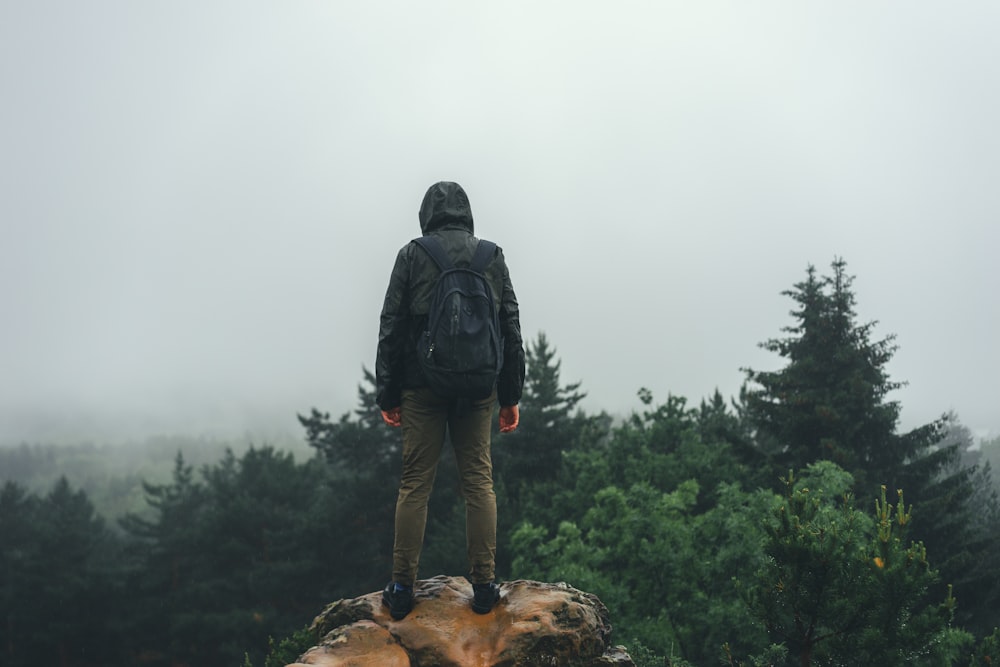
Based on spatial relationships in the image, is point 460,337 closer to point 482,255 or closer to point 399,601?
point 482,255

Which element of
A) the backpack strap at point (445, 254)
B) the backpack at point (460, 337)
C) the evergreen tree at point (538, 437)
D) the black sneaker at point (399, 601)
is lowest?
A: the black sneaker at point (399, 601)

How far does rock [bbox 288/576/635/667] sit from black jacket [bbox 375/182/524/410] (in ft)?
4.93

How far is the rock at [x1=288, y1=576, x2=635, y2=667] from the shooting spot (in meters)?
5.36

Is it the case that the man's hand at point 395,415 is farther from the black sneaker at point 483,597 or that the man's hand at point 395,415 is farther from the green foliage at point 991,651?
the green foliage at point 991,651

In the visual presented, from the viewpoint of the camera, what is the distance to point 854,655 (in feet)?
26.9

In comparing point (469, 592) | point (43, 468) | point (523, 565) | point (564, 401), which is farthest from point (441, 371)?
point (43, 468)

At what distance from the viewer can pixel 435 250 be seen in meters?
5.43

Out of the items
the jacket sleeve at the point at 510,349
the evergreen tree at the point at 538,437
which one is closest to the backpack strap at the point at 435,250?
the jacket sleeve at the point at 510,349

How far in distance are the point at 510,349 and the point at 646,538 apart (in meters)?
18.8

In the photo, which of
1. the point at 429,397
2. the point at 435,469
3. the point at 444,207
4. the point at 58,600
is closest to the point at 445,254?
the point at 444,207

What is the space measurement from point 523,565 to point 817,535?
1863 cm

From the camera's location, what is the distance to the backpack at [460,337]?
518 centimetres

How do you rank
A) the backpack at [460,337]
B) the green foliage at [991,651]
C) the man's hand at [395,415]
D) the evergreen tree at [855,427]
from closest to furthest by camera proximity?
the backpack at [460,337] < the man's hand at [395,415] < the green foliage at [991,651] < the evergreen tree at [855,427]

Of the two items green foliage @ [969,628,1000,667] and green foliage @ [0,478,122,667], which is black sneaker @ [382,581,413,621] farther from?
green foliage @ [0,478,122,667]
